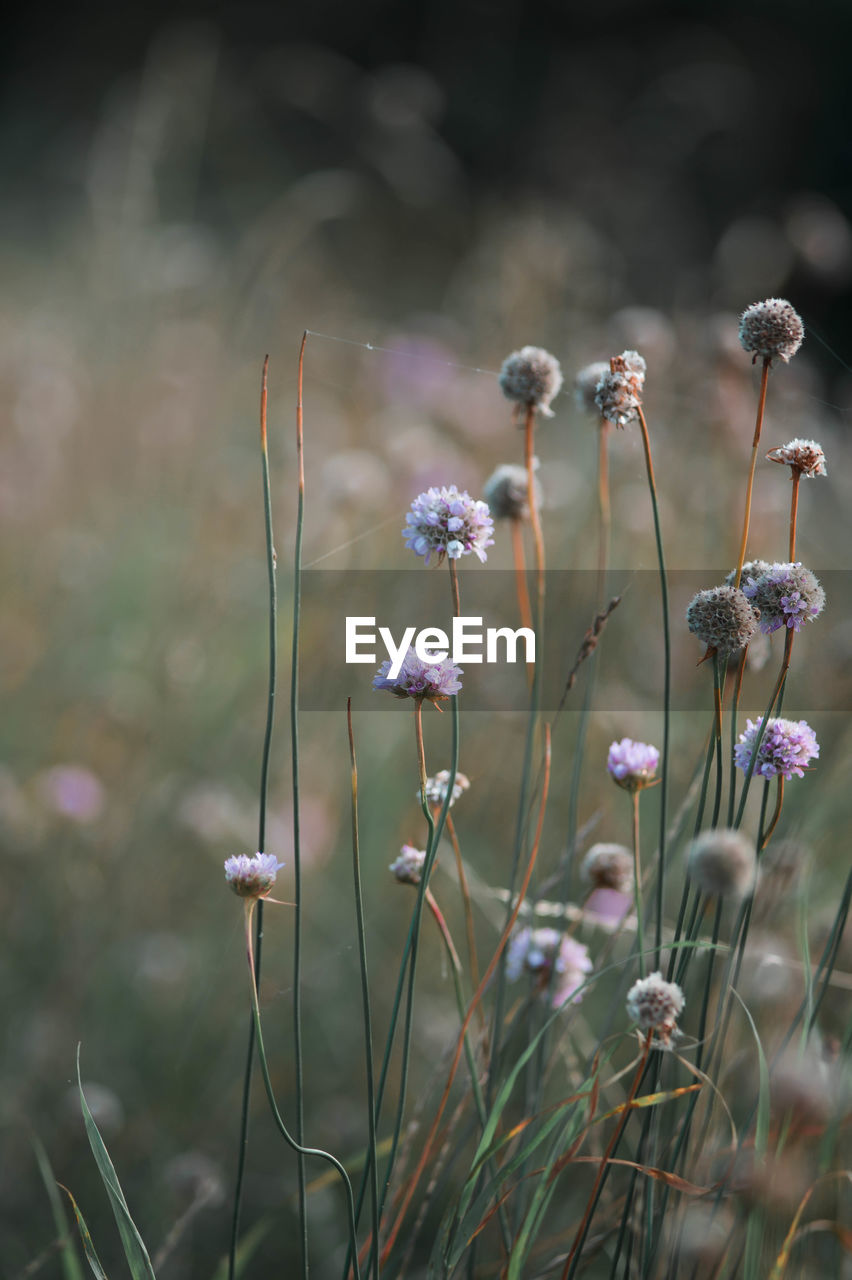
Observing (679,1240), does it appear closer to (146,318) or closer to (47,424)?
(47,424)

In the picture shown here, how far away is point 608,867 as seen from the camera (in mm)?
517

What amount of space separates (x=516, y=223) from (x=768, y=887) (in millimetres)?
1665

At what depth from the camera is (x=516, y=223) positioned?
183cm

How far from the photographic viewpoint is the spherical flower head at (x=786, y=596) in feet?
1.25

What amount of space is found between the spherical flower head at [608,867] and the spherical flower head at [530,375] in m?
0.25

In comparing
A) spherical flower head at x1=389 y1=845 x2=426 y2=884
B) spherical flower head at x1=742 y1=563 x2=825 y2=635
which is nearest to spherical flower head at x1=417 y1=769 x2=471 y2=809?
spherical flower head at x1=389 y1=845 x2=426 y2=884

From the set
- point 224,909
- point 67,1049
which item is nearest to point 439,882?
point 224,909

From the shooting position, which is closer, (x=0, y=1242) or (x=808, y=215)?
(x=0, y=1242)

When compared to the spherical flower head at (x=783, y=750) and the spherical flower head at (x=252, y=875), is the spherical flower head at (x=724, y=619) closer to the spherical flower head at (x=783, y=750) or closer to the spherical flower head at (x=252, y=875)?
the spherical flower head at (x=783, y=750)

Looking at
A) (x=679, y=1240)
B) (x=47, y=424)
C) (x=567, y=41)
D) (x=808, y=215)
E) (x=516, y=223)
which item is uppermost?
(x=567, y=41)

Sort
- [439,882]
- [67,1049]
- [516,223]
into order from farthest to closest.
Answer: [516,223]
[439,882]
[67,1049]

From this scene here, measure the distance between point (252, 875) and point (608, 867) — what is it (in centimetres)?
23

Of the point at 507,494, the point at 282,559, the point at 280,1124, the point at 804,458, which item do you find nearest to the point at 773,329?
the point at 804,458

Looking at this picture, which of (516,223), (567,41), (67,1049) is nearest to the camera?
(67,1049)
